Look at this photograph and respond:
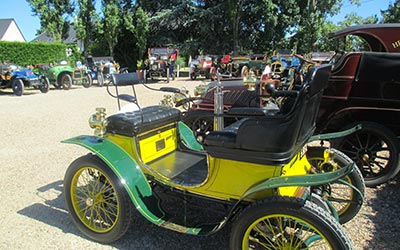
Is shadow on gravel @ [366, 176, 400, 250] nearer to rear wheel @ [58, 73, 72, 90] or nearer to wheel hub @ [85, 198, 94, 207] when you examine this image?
wheel hub @ [85, 198, 94, 207]

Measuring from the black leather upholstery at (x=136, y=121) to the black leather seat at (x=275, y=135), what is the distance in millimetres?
774

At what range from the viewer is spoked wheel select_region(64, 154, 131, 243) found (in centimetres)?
262

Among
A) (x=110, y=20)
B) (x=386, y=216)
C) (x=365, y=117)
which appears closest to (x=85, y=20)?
(x=110, y=20)

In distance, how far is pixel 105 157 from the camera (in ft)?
8.68

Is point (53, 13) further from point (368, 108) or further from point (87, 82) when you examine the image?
point (368, 108)

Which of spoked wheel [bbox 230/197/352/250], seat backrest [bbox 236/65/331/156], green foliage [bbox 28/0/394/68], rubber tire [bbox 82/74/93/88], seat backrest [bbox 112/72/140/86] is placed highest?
green foliage [bbox 28/0/394/68]

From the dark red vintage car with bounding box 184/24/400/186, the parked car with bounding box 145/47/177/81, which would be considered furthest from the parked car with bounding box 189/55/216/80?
the dark red vintage car with bounding box 184/24/400/186

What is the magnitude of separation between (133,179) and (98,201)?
45 cm

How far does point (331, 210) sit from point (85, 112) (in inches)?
299

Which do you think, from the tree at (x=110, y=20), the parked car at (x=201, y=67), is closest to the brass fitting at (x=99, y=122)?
the parked car at (x=201, y=67)

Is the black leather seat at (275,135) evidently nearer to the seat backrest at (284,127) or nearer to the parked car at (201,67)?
the seat backrest at (284,127)

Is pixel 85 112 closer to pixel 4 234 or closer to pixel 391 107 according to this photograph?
pixel 4 234

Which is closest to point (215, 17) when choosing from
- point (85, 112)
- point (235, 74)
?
point (235, 74)

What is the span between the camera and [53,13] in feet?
76.3
